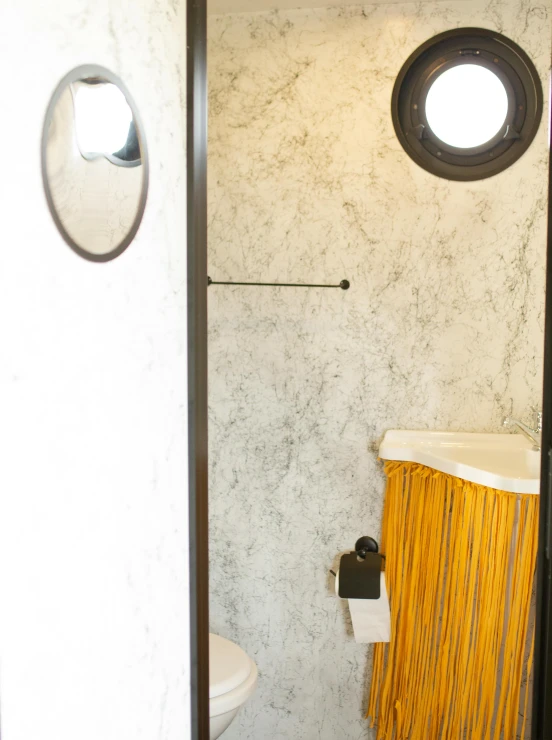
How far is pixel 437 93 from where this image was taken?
2225 mm

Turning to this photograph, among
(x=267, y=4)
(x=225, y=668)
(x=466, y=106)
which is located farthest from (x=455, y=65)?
(x=225, y=668)

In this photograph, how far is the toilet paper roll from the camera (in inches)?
86.2

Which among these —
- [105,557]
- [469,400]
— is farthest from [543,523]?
[469,400]

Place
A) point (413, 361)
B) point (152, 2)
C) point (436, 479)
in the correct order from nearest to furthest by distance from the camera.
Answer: point (152, 2), point (436, 479), point (413, 361)

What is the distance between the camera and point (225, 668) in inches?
72.3

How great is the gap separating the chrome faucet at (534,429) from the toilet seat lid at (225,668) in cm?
101

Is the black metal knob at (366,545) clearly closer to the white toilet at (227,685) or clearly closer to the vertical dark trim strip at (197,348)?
the white toilet at (227,685)

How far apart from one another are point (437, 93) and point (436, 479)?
119 cm

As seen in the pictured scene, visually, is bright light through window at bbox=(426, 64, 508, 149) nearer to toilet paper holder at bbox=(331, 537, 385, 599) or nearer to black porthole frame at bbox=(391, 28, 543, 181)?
black porthole frame at bbox=(391, 28, 543, 181)

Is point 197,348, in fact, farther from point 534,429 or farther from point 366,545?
point 534,429

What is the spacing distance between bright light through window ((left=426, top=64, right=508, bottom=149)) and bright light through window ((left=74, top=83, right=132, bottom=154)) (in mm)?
1499

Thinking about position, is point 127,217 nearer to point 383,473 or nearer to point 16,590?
point 16,590

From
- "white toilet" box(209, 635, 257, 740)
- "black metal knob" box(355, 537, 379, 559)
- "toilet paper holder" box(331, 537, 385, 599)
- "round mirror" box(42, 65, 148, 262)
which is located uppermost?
"round mirror" box(42, 65, 148, 262)

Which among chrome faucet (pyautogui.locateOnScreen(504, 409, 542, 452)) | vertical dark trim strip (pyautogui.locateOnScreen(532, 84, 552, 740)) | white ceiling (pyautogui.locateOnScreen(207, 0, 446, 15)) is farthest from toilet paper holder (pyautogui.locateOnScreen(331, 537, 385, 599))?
white ceiling (pyautogui.locateOnScreen(207, 0, 446, 15))
